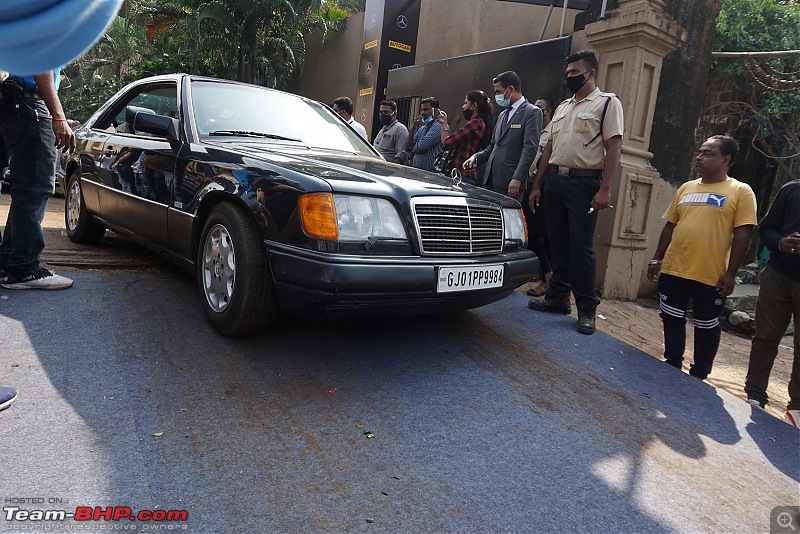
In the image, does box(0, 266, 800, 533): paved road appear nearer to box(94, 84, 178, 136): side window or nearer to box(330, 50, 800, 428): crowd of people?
box(330, 50, 800, 428): crowd of people

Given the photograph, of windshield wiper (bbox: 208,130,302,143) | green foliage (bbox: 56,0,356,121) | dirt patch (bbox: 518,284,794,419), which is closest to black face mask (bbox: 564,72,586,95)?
dirt patch (bbox: 518,284,794,419)

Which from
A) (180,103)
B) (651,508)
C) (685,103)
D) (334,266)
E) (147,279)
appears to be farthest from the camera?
(685,103)

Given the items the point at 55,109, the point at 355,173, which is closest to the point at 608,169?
the point at 355,173

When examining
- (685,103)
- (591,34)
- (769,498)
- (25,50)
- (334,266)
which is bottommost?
(769,498)

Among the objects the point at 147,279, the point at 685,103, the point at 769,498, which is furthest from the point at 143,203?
the point at 685,103

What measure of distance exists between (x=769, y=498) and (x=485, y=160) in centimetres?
367

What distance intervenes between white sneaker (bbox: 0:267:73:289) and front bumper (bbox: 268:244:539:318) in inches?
71.3

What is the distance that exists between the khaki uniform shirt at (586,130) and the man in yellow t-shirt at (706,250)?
64cm

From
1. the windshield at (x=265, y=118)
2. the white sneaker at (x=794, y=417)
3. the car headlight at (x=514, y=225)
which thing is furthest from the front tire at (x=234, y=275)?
the white sneaker at (x=794, y=417)

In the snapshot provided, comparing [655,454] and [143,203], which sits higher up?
[143,203]

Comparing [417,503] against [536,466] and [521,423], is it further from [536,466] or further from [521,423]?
[521,423]

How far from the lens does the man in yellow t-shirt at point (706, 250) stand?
350cm

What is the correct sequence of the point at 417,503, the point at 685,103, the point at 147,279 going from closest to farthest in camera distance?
1. the point at 417,503
2. the point at 147,279
3. the point at 685,103

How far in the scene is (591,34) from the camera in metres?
6.04
